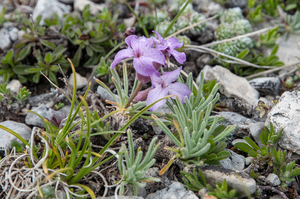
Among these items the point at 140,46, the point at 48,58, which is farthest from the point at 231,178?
the point at 48,58

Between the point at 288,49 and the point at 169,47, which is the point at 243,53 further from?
the point at 169,47

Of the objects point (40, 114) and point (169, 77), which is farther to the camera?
point (40, 114)

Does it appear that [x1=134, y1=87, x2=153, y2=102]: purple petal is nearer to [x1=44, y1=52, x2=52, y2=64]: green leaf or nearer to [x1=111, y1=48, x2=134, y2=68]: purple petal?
[x1=111, y1=48, x2=134, y2=68]: purple petal

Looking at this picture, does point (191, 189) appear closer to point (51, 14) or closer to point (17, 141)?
point (17, 141)

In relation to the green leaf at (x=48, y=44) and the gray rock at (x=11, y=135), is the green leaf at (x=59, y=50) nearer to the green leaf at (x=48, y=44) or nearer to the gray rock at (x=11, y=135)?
the green leaf at (x=48, y=44)

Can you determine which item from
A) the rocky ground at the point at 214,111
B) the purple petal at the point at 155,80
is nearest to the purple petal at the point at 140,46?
the purple petal at the point at 155,80

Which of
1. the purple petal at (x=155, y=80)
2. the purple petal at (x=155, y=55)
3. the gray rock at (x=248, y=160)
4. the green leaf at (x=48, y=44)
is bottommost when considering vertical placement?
the gray rock at (x=248, y=160)

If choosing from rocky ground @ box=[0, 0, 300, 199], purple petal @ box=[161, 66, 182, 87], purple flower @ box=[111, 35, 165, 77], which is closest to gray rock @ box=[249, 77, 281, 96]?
rocky ground @ box=[0, 0, 300, 199]
